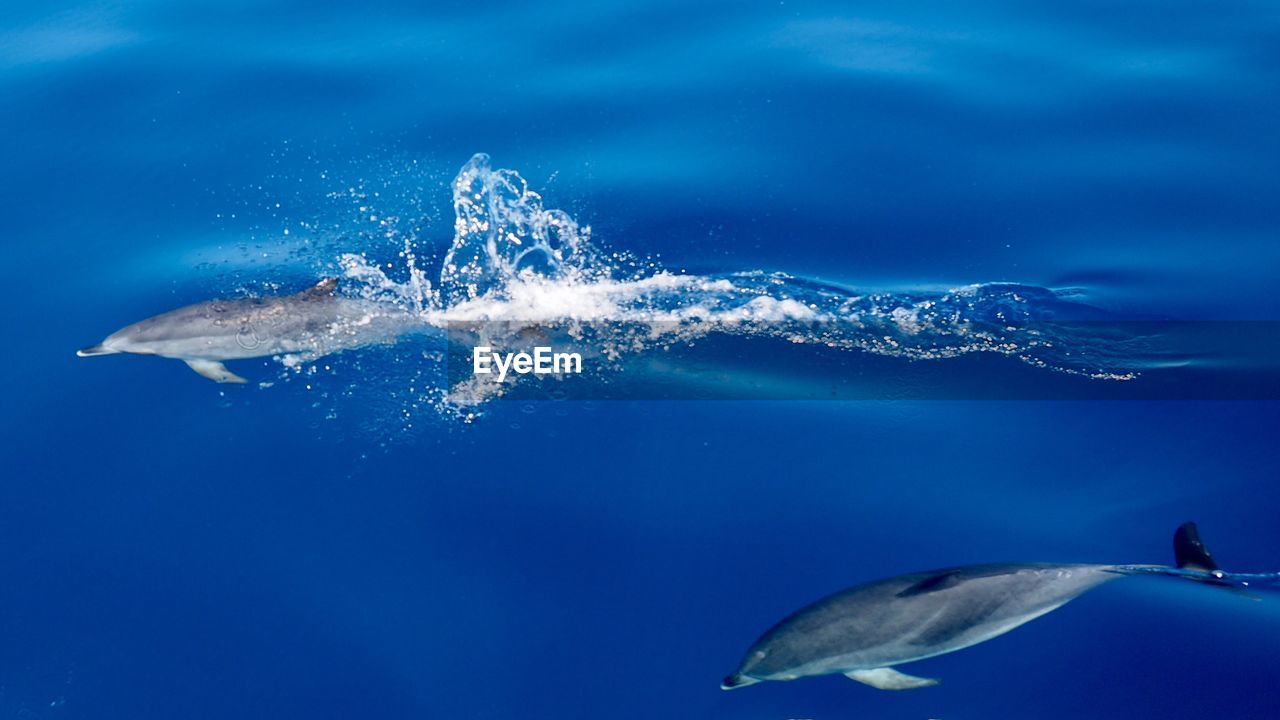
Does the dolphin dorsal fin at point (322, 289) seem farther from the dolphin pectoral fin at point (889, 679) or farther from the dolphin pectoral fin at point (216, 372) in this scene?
the dolphin pectoral fin at point (889, 679)

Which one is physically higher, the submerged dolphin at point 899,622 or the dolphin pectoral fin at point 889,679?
the submerged dolphin at point 899,622

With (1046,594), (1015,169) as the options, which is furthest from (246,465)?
(1015,169)

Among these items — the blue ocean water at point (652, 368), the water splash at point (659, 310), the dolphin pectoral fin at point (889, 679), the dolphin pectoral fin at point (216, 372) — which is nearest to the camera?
the dolphin pectoral fin at point (889, 679)

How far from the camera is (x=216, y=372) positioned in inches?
387

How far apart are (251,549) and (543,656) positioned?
2.61 m

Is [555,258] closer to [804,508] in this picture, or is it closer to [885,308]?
[885,308]

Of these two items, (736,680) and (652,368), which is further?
(652,368)

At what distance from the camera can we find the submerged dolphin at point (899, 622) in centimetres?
678

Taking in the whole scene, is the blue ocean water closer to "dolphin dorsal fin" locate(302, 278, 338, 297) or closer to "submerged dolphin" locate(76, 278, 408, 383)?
"submerged dolphin" locate(76, 278, 408, 383)

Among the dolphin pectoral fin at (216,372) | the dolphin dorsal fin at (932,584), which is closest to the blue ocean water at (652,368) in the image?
the dolphin pectoral fin at (216,372)

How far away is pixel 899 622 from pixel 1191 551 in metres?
2.40

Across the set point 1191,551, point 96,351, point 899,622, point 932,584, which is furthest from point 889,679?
point 96,351

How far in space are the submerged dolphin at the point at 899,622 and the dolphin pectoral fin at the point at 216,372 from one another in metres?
5.67

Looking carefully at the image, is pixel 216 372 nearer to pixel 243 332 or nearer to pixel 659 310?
pixel 243 332
